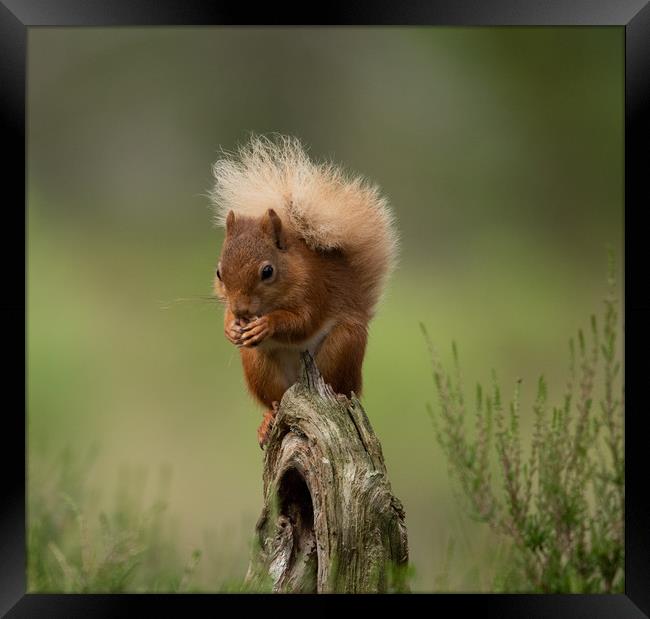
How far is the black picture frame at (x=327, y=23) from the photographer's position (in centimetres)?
241

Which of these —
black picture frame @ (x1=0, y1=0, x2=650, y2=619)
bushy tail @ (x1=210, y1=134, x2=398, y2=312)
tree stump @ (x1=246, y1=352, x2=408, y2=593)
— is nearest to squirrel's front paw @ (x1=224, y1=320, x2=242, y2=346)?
tree stump @ (x1=246, y1=352, x2=408, y2=593)

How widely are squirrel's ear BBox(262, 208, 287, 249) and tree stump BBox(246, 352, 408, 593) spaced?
0.34 meters

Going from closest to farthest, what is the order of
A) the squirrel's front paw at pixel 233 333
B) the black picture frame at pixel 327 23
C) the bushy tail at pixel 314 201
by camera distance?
the black picture frame at pixel 327 23, the squirrel's front paw at pixel 233 333, the bushy tail at pixel 314 201

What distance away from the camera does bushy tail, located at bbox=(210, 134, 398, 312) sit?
2842mm

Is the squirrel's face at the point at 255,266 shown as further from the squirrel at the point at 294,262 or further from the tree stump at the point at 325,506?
the tree stump at the point at 325,506

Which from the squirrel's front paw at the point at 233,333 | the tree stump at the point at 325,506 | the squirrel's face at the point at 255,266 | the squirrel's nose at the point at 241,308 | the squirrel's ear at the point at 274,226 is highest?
the squirrel's ear at the point at 274,226

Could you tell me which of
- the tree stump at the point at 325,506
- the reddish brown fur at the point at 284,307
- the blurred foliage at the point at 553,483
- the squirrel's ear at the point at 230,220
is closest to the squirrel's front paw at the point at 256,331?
the reddish brown fur at the point at 284,307

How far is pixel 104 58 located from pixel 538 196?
2081 mm

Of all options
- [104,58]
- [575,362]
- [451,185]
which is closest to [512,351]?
[451,185]

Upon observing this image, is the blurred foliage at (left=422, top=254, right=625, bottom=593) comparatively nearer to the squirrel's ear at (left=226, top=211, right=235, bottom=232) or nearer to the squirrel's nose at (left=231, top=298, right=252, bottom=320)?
the squirrel's nose at (left=231, top=298, right=252, bottom=320)

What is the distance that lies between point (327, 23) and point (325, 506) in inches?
44.9

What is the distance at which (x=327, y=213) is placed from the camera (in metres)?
2.83

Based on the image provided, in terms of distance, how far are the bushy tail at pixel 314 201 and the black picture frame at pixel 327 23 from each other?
1.88 ft

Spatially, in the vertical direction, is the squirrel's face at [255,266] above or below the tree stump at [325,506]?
above
